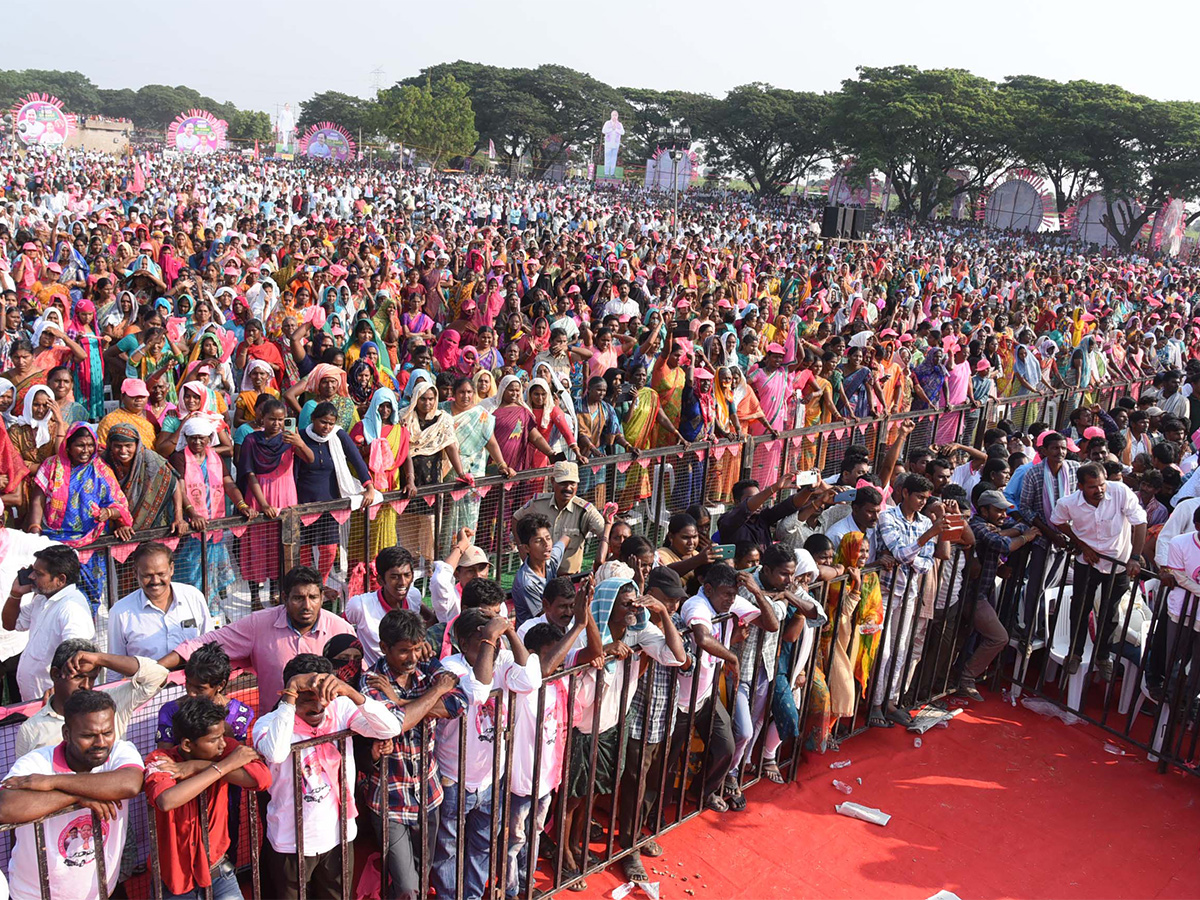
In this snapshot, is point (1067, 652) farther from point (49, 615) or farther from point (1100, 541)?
point (49, 615)

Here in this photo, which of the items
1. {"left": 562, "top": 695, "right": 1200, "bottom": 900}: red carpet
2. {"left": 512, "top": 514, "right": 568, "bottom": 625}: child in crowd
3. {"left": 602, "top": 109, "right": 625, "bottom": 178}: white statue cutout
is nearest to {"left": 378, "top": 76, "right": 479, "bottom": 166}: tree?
{"left": 602, "top": 109, "right": 625, "bottom": 178}: white statue cutout

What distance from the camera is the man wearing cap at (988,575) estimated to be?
17.5 ft

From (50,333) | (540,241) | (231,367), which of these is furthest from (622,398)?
(540,241)

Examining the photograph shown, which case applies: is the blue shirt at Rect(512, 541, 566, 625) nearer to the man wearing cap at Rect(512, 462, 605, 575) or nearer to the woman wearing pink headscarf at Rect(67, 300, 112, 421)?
the man wearing cap at Rect(512, 462, 605, 575)

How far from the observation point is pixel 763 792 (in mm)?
4582

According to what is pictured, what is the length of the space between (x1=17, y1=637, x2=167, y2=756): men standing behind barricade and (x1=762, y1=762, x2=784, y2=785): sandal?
2808 millimetres

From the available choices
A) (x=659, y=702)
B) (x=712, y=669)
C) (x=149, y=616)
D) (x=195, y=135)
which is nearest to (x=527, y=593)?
(x=659, y=702)

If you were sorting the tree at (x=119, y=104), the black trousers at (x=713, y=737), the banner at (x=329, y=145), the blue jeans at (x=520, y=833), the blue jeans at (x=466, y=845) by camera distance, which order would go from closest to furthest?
the blue jeans at (x=466, y=845) < the blue jeans at (x=520, y=833) < the black trousers at (x=713, y=737) < the banner at (x=329, y=145) < the tree at (x=119, y=104)

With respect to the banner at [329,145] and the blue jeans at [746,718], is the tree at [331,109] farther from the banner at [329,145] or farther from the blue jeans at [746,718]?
the blue jeans at [746,718]

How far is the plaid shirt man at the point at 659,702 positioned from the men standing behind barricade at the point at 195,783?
5.23ft

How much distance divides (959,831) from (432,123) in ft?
216

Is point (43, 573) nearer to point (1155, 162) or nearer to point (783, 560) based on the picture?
point (783, 560)

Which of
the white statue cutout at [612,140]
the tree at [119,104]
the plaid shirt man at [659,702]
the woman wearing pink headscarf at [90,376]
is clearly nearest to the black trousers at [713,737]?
the plaid shirt man at [659,702]

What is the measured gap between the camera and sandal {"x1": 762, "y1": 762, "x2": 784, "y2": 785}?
182 inches
